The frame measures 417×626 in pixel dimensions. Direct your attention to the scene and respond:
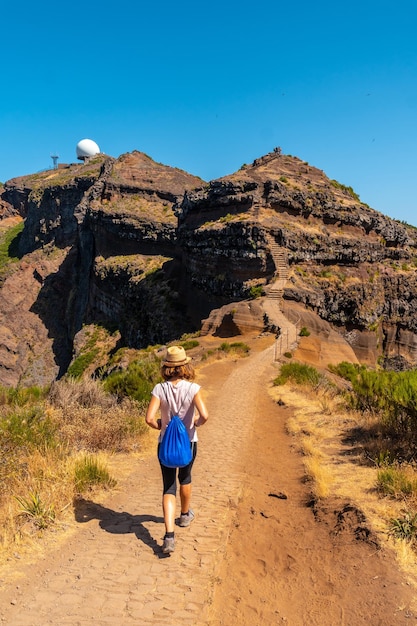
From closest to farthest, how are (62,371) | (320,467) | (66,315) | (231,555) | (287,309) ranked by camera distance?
1. (231,555)
2. (320,467)
3. (287,309)
4. (62,371)
5. (66,315)

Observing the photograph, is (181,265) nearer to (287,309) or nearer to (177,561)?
(287,309)

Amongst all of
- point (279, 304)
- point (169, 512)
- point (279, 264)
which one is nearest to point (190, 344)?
point (279, 304)

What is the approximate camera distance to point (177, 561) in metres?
4.45

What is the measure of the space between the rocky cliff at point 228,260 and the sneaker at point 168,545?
21889 mm

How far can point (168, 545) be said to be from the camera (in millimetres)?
4516

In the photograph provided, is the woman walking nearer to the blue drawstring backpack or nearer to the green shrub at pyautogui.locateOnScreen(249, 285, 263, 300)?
the blue drawstring backpack

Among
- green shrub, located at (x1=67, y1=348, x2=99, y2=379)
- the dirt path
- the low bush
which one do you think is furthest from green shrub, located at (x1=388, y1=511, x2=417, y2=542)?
green shrub, located at (x1=67, y1=348, x2=99, y2=379)

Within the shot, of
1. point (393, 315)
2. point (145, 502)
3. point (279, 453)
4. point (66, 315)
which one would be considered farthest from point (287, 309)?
point (66, 315)

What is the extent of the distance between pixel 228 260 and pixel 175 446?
31.4 metres

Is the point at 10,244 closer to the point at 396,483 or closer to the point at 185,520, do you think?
the point at 185,520

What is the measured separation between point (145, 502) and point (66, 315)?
67118 mm

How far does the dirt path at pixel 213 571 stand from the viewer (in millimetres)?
3672

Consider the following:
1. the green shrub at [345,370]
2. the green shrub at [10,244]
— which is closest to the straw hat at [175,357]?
the green shrub at [345,370]

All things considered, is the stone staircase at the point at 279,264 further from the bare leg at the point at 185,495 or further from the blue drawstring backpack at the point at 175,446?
the blue drawstring backpack at the point at 175,446
